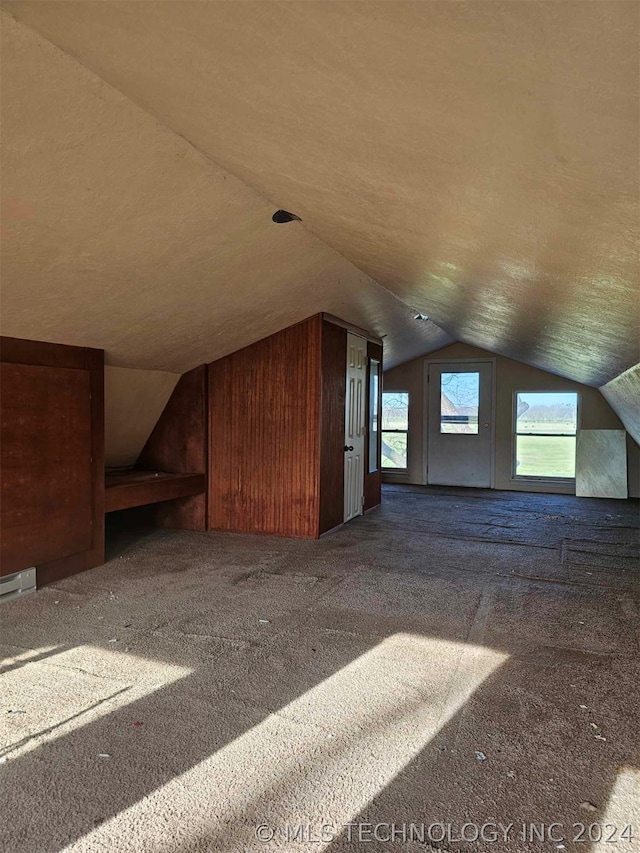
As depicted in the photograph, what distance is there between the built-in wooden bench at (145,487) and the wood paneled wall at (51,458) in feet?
0.93

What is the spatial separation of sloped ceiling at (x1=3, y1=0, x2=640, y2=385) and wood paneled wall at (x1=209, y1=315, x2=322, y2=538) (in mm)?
1164

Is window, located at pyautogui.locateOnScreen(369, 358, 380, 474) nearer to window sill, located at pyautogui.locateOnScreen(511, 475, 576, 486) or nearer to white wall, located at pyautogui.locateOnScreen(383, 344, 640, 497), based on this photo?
white wall, located at pyautogui.locateOnScreen(383, 344, 640, 497)

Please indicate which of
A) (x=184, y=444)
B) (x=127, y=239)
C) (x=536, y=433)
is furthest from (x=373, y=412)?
(x=127, y=239)

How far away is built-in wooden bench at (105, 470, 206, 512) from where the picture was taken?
16.6ft

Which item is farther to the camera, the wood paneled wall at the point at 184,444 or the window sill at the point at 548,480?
the window sill at the point at 548,480

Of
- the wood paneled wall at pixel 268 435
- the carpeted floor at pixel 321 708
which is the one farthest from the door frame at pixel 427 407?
the carpeted floor at pixel 321 708

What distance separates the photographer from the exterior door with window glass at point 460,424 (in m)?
9.81

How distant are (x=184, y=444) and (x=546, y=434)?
20.1 feet

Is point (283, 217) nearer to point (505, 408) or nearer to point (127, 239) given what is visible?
point (127, 239)

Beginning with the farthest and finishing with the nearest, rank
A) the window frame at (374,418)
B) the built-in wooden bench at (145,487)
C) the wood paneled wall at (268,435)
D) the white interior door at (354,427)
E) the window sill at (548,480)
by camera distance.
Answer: the window sill at (548,480) < the window frame at (374,418) < the white interior door at (354,427) < the wood paneled wall at (268,435) < the built-in wooden bench at (145,487)

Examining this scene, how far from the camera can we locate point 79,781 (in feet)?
6.68

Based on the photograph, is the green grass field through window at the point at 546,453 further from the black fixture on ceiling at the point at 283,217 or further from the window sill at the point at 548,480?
the black fixture on ceiling at the point at 283,217

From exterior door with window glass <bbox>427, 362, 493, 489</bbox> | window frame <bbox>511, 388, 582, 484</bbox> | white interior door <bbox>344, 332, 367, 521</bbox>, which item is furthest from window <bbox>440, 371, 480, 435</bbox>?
white interior door <bbox>344, 332, 367, 521</bbox>

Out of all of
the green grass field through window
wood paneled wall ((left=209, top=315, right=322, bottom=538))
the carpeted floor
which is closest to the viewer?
the carpeted floor
